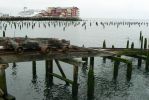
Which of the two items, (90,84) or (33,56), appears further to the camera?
(90,84)

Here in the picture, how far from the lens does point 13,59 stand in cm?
2148

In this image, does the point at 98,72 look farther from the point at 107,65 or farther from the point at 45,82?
the point at 45,82

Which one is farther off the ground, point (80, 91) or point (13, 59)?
point (13, 59)

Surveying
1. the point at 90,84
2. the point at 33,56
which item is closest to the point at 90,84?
the point at 90,84

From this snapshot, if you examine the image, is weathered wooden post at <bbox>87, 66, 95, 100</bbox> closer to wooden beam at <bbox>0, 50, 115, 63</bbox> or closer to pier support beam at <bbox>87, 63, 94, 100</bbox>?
pier support beam at <bbox>87, 63, 94, 100</bbox>

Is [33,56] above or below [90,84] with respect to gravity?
above

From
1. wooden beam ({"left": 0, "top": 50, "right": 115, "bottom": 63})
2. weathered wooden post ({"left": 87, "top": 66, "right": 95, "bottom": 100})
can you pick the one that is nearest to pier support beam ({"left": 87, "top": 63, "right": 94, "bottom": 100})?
weathered wooden post ({"left": 87, "top": 66, "right": 95, "bottom": 100})

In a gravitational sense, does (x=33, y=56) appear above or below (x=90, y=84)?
above

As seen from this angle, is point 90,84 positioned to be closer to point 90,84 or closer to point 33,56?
point 90,84

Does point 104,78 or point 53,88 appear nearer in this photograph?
point 53,88

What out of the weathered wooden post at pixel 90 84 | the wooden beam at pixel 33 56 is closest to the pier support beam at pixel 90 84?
the weathered wooden post at pixel 90 84

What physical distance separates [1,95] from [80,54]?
859cm

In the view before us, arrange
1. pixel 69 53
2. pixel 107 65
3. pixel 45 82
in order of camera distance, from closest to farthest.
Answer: pixel 69 53, pixel 45 82, pixel 107 65

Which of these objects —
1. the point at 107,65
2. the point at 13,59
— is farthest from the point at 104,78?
the point at 13,59
